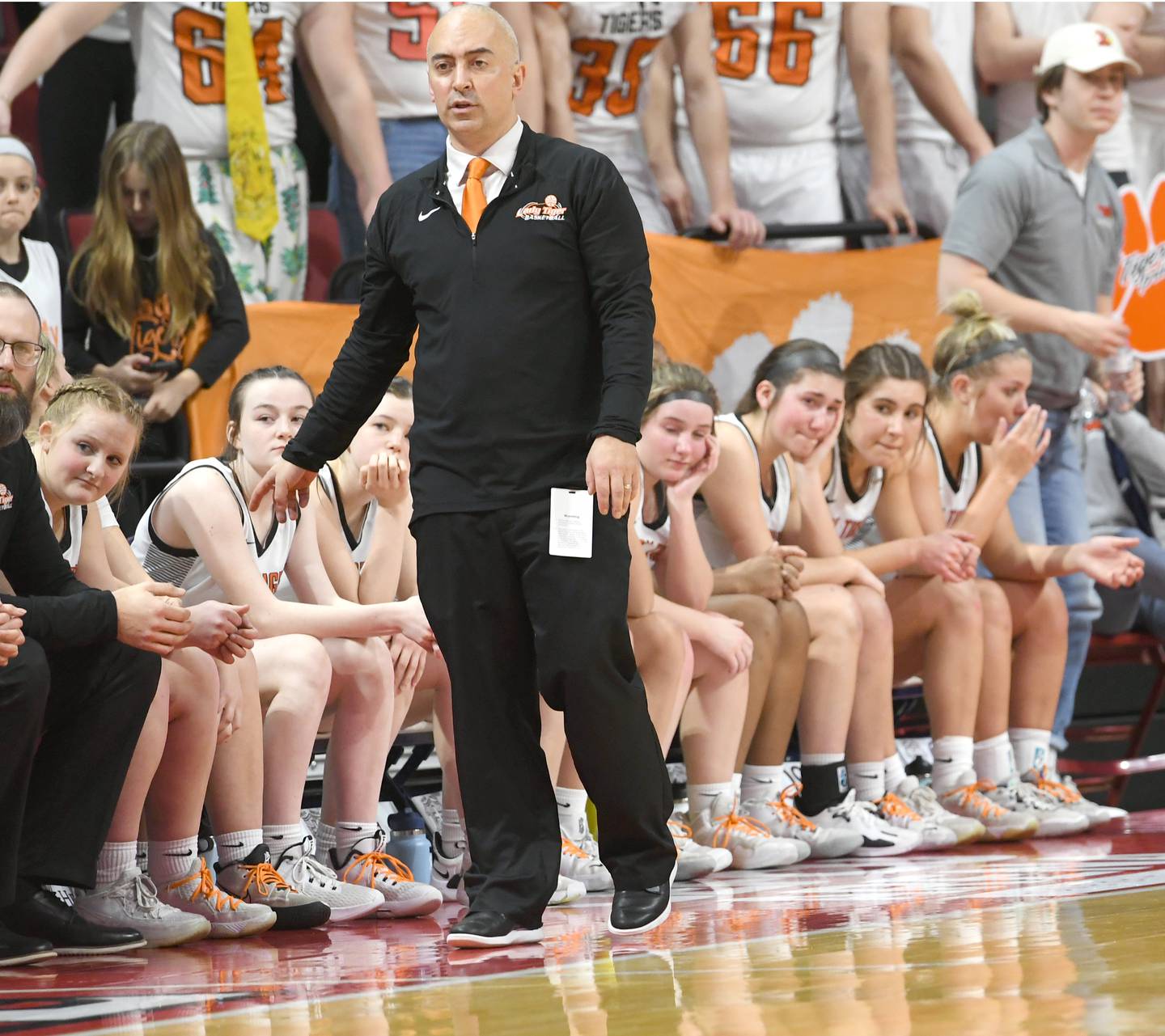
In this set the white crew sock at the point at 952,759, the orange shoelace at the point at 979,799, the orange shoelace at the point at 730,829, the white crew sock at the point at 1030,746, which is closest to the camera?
the orange shoelace at the point at 730,829

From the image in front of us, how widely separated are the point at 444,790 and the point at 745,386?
267cm

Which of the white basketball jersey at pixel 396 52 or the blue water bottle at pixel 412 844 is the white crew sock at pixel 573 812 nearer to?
the blue water bottle at pixel 412 844

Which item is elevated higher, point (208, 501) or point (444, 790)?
point (208, 501)

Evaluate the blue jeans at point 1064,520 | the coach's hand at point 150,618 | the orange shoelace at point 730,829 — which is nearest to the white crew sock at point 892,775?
the orange shoelace at point 730,829

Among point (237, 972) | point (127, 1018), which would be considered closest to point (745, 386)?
point (237, 972)

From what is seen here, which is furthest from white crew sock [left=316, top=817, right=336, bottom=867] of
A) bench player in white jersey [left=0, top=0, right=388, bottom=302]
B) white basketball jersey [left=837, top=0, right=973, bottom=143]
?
white basketball jersey [left=837, top=0, right=973, bottom=143]

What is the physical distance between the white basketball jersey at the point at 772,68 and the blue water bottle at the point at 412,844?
127 inches

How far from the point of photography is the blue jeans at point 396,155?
594cm

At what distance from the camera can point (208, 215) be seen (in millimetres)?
5500

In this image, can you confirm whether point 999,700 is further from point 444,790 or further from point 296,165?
point 296,165

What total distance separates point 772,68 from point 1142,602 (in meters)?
2.37

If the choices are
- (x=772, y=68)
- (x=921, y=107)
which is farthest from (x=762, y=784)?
(x=921, y=107)

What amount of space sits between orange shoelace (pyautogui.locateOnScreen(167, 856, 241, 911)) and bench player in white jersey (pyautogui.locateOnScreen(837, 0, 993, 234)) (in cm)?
415

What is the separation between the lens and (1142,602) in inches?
251
